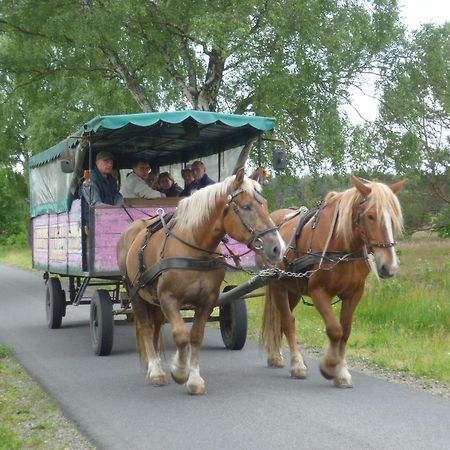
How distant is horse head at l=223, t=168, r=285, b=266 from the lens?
602cm

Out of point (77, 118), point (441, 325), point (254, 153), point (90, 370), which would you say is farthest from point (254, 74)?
point (90, 370)

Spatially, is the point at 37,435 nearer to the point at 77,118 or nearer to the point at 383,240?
the point at 383,240

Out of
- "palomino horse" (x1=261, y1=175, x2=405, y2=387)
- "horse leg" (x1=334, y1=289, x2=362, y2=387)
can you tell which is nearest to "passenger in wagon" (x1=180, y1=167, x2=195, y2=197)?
"palomino horse" (x1=261, y1=175, x2=405, y2=387)

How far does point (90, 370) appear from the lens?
7.80m

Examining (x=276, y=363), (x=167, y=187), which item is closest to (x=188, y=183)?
(x=167, y=187)

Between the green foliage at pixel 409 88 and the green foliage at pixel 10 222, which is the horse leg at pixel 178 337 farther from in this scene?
the green foliage at pixel 10 222

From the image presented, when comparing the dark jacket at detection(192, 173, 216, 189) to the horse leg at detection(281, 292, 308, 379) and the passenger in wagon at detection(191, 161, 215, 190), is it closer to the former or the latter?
the passenger in wagon at detection(191, 161, 215, 190)

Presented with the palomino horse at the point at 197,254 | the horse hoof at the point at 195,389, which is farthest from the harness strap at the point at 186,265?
the horse hoof at the point at 195,389

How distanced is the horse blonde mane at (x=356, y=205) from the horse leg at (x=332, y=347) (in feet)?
1.81

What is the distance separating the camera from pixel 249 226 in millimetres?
6141

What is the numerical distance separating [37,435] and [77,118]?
21.0 metres

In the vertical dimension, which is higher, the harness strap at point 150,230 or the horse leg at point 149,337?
the harness strap at point 150,230

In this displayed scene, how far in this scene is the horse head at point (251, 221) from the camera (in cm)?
602

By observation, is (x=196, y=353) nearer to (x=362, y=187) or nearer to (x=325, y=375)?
(x=325, y=375)
